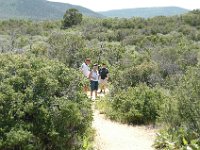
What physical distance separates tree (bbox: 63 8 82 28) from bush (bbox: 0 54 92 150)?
57049 mm

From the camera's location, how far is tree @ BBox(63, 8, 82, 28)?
6662 centimetres

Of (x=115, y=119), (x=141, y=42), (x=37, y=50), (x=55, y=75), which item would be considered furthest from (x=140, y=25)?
(x=55, y=75)

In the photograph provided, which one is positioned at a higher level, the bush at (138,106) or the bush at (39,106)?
the bush at (39,106)

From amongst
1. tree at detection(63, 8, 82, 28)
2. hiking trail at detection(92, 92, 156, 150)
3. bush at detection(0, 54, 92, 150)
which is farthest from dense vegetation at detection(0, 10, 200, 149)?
tree at detection(63, 8, 82, 28)

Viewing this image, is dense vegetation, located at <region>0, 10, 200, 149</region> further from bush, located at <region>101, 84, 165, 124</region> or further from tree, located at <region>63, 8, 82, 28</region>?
tree, located at <region>63, 8, 82, 28</region>

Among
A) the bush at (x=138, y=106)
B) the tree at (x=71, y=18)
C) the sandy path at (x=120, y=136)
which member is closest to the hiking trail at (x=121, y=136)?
the sandy path at (x=120, y=136)

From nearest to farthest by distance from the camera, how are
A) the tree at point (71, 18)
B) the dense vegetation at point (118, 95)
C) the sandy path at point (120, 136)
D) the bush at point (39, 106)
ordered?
the bush at point (39, 106) < the dense vegetation at point (118, 95) < the sandy path at point (120, 136) < the tree at point (71, 18)

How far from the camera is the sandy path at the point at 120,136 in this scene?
36.5ft

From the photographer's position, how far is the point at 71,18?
67.2 meters

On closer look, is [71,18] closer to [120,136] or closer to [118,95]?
[118,95]

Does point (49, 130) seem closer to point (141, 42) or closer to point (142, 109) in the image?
point (142, 109)

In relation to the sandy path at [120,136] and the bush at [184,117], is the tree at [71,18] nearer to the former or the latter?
the sandy path at [120,136]

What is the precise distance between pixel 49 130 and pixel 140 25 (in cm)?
5536

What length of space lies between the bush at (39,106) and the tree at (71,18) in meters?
57.0
